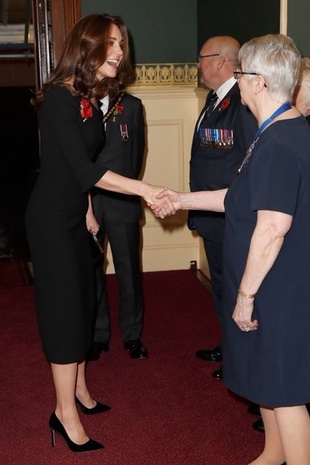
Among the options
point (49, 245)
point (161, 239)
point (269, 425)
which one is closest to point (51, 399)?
point (49, 245)

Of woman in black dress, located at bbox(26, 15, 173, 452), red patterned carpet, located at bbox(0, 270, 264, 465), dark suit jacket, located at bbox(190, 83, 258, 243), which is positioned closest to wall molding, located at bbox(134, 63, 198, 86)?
red patterned carpet, located at bbox(0, 270, 264, 465)

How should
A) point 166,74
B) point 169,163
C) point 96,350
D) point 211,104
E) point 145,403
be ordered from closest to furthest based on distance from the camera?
1. point 145,403
2. point 211,104
3. point 96,350
4. point 166,74
5. point 169,163

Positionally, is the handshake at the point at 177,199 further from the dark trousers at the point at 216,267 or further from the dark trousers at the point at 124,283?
the dark trousers at the point at 124,283

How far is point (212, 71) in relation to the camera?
3.80m

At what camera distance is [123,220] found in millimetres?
4168

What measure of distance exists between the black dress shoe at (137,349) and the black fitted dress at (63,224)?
1.10 metres

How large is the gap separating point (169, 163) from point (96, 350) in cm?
210

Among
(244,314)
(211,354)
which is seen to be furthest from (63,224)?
(211,354)

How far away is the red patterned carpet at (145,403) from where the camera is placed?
316cm

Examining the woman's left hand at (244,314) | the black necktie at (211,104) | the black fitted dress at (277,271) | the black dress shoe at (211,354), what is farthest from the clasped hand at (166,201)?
the black dress shoe at (211,354)

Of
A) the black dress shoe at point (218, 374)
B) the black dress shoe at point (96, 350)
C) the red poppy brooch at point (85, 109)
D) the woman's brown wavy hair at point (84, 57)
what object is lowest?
the black dress shoe at point (96, 350)

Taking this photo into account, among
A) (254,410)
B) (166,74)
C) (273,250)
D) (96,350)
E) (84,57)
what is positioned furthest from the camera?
(166,74)

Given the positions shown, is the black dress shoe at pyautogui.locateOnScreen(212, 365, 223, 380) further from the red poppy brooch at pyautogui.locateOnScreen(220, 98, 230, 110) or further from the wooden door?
the wooden door

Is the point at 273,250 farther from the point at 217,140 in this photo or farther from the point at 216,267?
the point at 216,267
